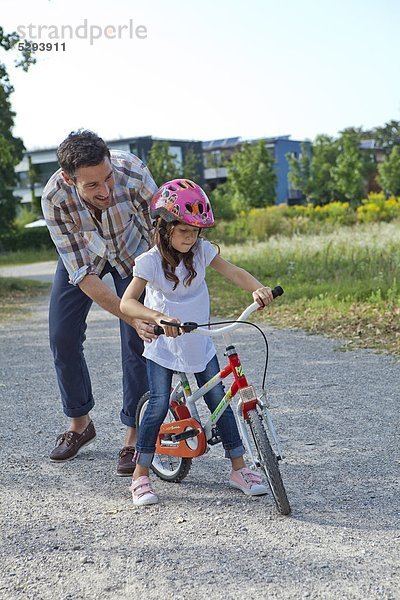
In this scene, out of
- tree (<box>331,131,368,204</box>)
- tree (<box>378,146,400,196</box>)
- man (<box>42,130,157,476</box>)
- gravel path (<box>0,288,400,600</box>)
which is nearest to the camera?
gravel path (<box>0,288,400,600</box>)

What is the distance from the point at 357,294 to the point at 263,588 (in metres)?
7.69

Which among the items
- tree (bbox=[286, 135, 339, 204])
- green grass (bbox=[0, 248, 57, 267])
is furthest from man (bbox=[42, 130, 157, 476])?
tree (bbox=[286, 135, 339, 204])

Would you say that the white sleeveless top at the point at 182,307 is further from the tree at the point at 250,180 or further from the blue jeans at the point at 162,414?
the tree at the point at 250,180

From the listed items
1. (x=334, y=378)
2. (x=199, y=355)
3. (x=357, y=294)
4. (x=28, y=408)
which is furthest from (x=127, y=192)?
(x=357, y=294)

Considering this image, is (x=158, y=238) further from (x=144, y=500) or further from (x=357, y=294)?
(x=357, y=294)

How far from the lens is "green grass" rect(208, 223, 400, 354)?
8.70m

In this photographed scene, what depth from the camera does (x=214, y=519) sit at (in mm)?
3516

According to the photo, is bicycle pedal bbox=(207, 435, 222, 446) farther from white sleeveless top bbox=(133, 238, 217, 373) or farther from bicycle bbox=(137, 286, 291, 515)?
white sleeveless top bbox=(133, 238, 217, 373)

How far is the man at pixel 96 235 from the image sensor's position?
3.78m

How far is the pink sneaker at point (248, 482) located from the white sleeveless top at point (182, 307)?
21.6 inches

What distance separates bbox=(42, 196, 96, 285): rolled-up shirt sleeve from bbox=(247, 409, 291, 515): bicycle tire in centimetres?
122

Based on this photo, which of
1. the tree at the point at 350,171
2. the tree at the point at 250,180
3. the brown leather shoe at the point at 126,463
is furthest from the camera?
the tree at the point at 350,171

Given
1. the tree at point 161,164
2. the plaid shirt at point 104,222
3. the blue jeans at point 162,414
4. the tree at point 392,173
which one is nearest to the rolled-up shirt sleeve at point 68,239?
the plaid shirt at point 104,222

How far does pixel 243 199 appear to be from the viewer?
50.7m
